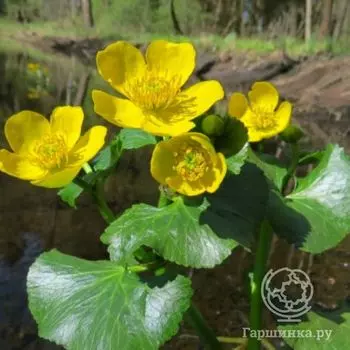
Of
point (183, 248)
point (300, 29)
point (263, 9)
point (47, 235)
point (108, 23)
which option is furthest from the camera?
point (108, 23)

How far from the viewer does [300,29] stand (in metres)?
13.1

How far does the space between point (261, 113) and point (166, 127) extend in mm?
258

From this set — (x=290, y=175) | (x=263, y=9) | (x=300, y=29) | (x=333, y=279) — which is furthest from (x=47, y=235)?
(x=263, y=9)

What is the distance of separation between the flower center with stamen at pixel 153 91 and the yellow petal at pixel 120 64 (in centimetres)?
1

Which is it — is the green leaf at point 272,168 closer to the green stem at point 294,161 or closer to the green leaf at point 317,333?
the green stem at point 294,161

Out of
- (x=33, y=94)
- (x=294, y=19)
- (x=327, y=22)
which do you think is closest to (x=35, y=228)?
(x=33, y=94)

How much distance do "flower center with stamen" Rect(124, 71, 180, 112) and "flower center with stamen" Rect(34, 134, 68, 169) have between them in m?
0.08

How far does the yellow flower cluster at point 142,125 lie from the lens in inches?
22.9

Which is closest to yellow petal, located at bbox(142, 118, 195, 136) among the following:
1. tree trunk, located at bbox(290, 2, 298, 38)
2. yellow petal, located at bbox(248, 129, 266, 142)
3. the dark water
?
yellow petal, located at bbox(248, 129, 266, 142)

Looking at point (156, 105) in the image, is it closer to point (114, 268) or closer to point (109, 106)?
point (109, 106)

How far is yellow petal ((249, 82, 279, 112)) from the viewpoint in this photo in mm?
835

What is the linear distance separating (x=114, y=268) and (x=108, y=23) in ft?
57.5

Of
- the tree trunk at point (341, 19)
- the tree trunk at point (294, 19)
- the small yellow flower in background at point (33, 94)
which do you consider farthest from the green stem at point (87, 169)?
the tree trunk at point (294, 19)

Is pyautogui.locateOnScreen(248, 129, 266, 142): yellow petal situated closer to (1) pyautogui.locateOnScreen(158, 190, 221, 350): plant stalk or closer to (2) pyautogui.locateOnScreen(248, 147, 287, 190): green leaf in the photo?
(2) pyautogui.locateOnScreen(248, 147, 287, 190): green leaf
